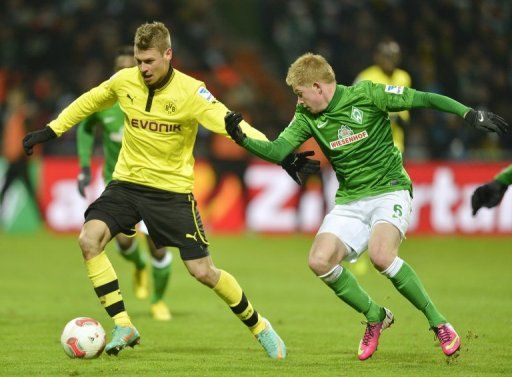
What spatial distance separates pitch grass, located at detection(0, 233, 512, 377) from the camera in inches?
271

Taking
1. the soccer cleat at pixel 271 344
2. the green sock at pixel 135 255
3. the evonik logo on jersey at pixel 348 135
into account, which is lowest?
the green sock at pixel 135 255

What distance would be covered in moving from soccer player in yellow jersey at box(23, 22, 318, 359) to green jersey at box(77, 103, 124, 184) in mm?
2105

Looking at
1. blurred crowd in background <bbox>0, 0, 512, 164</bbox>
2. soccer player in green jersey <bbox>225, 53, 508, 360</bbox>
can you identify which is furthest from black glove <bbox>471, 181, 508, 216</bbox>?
blurred crowd in background <bbox>0, 0, 512, 164</bbox>

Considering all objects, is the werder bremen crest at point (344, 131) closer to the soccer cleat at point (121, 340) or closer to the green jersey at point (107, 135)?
the soccer cleat at point (121, 340)

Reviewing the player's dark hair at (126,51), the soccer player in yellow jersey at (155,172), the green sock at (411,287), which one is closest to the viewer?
the green sock at (411,287)

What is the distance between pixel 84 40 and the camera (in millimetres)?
20500

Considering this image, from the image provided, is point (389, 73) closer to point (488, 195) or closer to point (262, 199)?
point (488, 195)

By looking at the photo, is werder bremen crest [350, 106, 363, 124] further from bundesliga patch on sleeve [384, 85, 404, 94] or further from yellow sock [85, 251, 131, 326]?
yellow sock [85, 251, 131, 326]

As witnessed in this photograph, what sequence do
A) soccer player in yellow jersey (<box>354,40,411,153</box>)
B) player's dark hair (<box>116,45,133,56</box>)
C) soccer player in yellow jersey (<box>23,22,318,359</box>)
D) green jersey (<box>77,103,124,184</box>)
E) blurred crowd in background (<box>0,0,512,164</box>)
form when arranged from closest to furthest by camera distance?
soccer player in yellow jersey (<box>23,22,318,359</box>) → player's dark hair (<box>116,45,133,56</box>) → green jersey (<box>77,103,124,184</box>) → soccer player in yellow jersey (<box>354,40,411,153</box>) → blurred crowd in background (<box>0,0,512,164</box>)

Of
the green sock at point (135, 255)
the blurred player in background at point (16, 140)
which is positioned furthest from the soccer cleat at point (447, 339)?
the blurred player in background at point (16, 140)

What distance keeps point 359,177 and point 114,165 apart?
310 cm

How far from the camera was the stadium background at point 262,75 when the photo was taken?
17.8 m

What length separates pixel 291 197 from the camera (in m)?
17.8

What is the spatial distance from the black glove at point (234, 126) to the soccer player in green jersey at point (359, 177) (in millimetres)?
62
